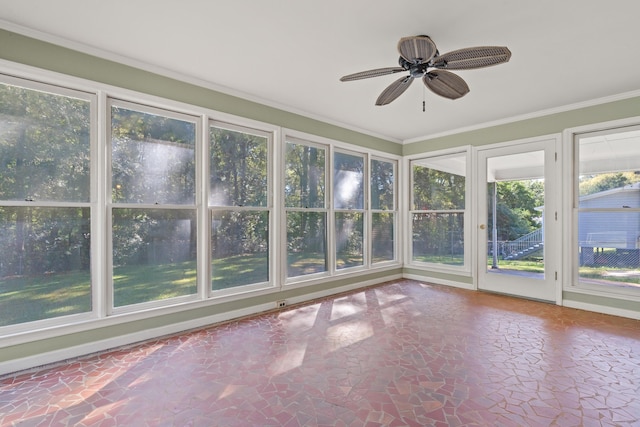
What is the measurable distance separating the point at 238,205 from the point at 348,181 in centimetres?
209

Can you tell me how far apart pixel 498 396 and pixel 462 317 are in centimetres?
169

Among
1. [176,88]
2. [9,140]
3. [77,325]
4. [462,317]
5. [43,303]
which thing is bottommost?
[462,317]

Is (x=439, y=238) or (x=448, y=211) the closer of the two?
(x=448, y=211)

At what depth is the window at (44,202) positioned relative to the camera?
2.47 meters

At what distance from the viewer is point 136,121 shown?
3.07 metres

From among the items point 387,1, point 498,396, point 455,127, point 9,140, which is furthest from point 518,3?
point 9,140

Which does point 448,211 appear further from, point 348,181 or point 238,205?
point 238,205

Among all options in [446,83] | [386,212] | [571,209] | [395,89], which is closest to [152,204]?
[395,89]

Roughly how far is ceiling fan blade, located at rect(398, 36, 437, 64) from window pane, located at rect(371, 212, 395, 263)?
346cm

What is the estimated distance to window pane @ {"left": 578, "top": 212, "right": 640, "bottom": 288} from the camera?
377 centimetres

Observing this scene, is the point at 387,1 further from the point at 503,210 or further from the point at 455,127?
the point at 503,210

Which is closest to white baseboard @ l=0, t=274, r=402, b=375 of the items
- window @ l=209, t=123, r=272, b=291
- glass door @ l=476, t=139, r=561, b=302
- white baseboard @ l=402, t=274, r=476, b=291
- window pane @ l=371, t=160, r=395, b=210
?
window @ l=209, t=123, r=272, b=291

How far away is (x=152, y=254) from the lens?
3152 millimetres

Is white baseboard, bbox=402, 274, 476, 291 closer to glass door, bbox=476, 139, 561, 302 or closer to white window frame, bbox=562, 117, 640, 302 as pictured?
glass door, bbox=476, 139, 561, 302
